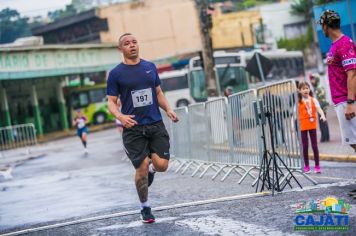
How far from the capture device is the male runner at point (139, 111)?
739cm

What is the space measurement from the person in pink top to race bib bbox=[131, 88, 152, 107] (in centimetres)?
200

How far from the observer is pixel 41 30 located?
6562 cm

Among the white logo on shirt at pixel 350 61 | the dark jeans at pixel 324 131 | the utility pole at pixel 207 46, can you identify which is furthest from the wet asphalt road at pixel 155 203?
the utility pole at pixel 207 46

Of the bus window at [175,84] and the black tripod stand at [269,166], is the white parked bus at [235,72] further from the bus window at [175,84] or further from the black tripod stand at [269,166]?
the black tripod stand at [269,166]

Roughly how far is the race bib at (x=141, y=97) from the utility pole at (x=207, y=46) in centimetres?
1590

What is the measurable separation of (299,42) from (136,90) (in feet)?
222

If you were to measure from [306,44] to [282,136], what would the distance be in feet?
216

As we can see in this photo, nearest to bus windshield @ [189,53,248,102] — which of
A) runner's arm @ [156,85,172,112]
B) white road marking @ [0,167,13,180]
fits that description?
white road marking @ [0,167,13,180]

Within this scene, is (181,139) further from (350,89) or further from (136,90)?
(350,89)

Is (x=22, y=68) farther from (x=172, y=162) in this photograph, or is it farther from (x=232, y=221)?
(x=232, y=221)

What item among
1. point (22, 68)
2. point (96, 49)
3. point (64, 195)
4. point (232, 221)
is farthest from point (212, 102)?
point (96, 49)

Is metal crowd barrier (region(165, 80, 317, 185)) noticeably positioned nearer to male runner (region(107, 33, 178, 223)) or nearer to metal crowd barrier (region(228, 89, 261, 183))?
metal crowd barrier (region(228, 89, 261, 183))

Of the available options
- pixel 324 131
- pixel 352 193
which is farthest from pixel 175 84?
pixel 352 193

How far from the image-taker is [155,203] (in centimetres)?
895
